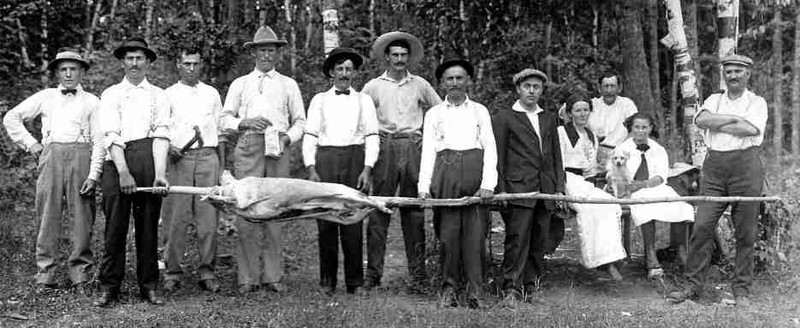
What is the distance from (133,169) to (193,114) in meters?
0.97

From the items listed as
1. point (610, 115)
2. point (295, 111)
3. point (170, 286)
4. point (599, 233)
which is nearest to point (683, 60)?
point (610, 115)

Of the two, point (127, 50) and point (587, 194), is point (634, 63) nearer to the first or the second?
point (587, 194)

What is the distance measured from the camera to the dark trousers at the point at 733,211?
6.95 m

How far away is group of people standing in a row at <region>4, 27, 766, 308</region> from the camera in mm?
6715

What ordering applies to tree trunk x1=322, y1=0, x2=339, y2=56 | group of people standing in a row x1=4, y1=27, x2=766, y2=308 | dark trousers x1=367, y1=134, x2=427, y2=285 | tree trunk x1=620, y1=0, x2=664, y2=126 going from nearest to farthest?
group of people standing in a row x1=4, y1=27, x2=766, y2=308, dark trousers x1=367, y1=134, x2=427, y2=285, tree trunk x1=322, y1=0, x2=339, y2=56, tree trunk x1=620, y1=0, x2=664, y2=126

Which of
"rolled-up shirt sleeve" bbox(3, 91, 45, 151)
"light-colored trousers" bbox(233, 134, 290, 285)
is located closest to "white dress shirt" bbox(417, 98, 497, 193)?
"light-colored trousers" bbox(233, 134, 290, 285)

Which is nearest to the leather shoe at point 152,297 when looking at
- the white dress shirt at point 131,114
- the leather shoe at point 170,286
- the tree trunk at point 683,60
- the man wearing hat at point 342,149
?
the leather shoe at point 170,286

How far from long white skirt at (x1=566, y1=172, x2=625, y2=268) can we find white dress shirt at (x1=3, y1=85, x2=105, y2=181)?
4.43 meters

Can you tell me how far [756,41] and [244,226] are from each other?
1884 cm

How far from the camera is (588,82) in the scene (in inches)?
650

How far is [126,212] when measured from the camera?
263 inches

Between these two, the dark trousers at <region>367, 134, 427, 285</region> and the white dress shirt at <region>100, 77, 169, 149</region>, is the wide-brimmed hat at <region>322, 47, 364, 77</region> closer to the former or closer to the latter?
the dark trousers at <region>367, 134, 427, 285</region>

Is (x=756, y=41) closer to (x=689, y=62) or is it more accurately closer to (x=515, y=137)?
(x=689, y=62)

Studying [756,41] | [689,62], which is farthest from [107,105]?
[756,41]
